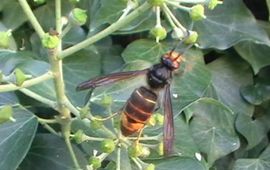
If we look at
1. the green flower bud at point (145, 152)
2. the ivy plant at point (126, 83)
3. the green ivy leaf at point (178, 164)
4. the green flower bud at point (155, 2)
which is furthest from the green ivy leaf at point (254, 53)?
the green flower bud at point (155, 2)

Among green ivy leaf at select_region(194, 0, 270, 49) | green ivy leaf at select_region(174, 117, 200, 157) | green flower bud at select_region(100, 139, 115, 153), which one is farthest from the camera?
green ivy leaf at select_region(194, 0, 270, 49)

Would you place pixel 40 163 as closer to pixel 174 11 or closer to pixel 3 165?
pixel 3 165

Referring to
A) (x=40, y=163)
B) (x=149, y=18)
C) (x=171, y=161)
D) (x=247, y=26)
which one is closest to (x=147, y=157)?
(x=171, y=161)

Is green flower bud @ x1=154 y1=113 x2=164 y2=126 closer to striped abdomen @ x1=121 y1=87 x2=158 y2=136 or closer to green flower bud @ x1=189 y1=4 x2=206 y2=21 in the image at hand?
striped abdomen @ x1=121 y1=87 x2=158 y2=136

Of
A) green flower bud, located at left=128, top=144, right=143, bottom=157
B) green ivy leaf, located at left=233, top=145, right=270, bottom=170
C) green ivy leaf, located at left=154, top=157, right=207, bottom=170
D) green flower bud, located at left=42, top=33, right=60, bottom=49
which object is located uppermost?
green flower bud, located at left=42, top=33, right=60, bottom=49

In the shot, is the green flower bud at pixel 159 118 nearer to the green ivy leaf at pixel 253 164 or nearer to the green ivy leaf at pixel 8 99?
the green ivy leaf at pixel 8 99

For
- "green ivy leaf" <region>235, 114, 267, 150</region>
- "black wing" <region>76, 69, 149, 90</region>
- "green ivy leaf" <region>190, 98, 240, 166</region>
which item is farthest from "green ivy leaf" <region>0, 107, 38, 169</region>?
"green ivy leaf" <region>235, 114, 267, 150</region>
